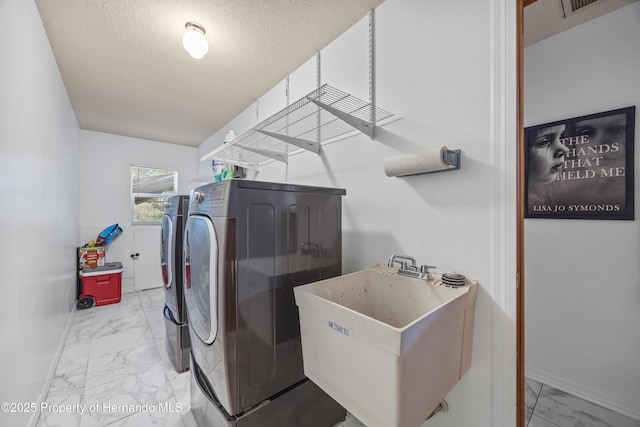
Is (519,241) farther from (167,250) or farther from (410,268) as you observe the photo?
(167,250)

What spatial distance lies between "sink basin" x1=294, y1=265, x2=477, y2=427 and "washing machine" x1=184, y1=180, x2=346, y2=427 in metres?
0.20

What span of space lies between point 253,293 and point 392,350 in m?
0.66

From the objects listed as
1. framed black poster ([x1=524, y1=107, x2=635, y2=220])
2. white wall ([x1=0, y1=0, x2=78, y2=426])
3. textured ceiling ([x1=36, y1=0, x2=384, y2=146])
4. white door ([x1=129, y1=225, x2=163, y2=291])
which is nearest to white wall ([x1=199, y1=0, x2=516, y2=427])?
textured ceiling ([x1=36, y1=0, x2=384, y2=146])

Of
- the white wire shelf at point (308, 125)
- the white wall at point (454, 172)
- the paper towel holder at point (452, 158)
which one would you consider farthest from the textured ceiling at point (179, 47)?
the paper towel holder at point (452, 158)

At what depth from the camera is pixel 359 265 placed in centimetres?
170

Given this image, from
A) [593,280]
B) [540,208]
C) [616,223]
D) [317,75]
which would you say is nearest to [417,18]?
[317,75]

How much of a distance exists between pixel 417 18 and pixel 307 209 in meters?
1.21

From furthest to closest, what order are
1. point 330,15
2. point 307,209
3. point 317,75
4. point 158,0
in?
point 317,75 < point 330,15 < point 158,0 < point 307,209

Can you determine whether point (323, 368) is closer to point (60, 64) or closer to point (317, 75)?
point (317, 75)

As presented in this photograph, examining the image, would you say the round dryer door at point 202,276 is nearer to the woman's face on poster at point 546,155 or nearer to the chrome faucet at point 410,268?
the chrome faucet at point 410,268

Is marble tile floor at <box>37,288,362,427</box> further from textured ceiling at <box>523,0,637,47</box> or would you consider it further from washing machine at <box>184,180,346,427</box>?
textured ceiling at <box>523,0,637,47</box>

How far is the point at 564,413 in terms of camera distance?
5.23 ft

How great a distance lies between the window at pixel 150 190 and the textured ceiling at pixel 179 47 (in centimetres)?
141

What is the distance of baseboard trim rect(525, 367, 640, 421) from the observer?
1.54 metres
